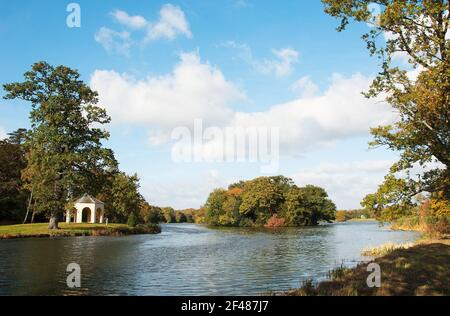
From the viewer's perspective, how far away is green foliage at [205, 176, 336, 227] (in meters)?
119

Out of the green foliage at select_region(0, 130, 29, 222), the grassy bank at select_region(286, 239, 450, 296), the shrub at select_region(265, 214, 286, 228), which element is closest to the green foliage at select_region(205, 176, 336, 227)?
the shrub at select_region(265, 214, 286, 228)

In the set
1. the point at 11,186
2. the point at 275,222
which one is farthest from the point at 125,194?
the point at 275,222

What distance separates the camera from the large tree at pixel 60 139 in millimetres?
50031

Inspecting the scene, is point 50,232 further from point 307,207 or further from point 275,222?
point 307,207

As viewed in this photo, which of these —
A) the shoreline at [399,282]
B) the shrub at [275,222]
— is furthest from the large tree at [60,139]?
the shrub at [275,222]

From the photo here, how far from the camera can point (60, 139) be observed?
4978 centimetres

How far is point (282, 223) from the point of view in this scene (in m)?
116

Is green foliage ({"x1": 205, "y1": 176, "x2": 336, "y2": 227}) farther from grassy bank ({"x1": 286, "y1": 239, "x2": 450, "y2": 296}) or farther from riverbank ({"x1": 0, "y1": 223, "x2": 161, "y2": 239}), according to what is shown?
grassy bank ({"x1": 286, "y1": 239, "x2": 450, "y2": 296})

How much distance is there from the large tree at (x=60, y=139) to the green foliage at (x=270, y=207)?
71656 mm

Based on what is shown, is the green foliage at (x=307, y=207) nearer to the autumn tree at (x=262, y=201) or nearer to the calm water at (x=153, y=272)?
the autumn tree at (x=262, y=201)

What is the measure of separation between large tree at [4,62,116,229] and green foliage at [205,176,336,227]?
235 feet
